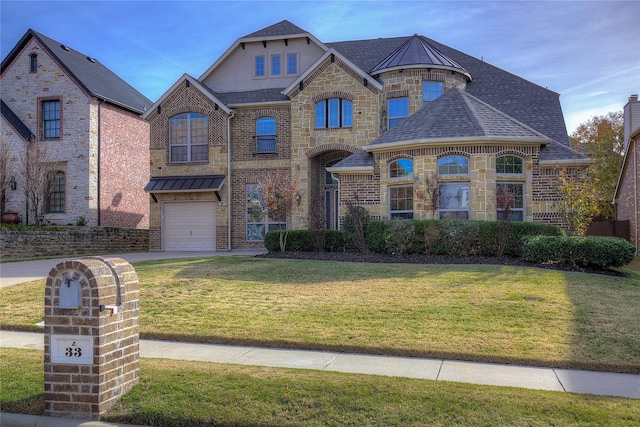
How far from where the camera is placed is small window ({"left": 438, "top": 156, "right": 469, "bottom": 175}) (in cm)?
1723

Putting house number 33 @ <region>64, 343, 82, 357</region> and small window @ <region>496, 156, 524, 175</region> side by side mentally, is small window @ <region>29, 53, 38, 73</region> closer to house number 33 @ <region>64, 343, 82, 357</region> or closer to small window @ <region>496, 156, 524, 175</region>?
small window @ <region>496, 156, 524, 175</region>

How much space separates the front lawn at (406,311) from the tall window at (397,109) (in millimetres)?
10135

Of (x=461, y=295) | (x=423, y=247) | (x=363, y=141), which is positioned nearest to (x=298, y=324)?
(x=461, y=295)

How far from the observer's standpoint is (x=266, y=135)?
78.2 feet

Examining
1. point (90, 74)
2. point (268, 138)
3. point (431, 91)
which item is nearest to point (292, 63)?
point (268, 138)

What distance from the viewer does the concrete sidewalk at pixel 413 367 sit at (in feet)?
19.4

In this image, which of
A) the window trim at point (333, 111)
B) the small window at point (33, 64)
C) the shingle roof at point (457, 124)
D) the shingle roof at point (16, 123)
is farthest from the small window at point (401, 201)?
the small window at point (33, 64)

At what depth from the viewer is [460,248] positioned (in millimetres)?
15547

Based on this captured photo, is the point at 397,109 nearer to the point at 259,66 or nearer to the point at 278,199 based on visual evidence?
the point at 278,199

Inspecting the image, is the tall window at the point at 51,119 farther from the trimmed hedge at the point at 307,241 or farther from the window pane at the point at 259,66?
the trimmed hedge at the point at 307,241

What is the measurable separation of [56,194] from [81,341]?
23.7 metres

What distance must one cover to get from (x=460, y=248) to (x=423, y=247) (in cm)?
109

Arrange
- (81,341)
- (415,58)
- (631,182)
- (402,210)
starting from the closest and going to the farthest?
(81,341)
(402,210)
(415,58)
(631,182)

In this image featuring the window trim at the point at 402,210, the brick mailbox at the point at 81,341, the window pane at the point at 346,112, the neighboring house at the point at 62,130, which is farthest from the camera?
the neighboring house at the point at 62,130
